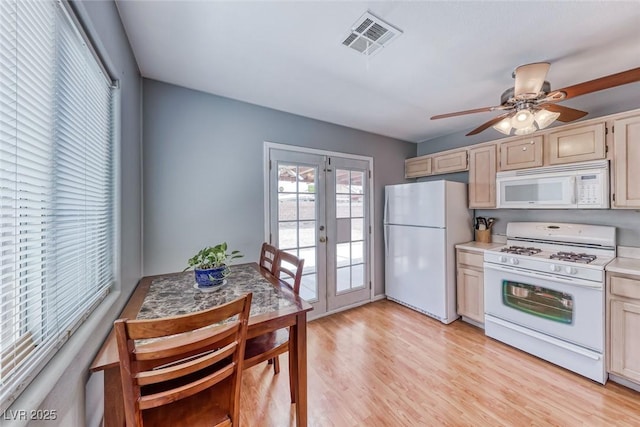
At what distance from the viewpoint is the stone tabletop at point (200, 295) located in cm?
138

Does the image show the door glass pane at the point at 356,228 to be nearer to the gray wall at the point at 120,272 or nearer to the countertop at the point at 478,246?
the countertop at the point at 478,246

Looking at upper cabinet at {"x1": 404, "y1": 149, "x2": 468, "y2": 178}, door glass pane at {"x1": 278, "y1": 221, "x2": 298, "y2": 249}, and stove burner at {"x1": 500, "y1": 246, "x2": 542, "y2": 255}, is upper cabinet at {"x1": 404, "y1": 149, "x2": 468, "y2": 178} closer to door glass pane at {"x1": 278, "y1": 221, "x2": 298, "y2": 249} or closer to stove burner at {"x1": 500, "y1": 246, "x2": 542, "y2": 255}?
stove burner at {"x1": 500, "y1": 246, "x2": 542, "y2": 255}

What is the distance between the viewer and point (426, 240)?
3066 millimetres

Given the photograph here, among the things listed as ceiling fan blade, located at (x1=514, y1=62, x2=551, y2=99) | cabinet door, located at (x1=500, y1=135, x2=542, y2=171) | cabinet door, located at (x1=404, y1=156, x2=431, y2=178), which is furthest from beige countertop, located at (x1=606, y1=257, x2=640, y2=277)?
cabinet door, located at (x1=404, y1=156, x2=431, y2=178)

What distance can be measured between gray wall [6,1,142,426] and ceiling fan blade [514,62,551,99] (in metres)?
2.34

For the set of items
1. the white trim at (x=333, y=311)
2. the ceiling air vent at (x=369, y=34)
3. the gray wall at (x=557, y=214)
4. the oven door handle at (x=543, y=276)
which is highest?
the ceiling air vent at (x=369, y=34)

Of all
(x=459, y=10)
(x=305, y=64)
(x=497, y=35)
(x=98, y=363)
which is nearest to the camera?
(x=98, y=363)

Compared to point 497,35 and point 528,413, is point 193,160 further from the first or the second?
point 528,413

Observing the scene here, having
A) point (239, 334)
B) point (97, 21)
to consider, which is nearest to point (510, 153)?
point (239, 334)

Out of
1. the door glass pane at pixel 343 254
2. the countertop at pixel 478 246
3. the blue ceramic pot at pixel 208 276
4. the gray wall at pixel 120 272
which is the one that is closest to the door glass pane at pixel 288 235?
the door glass pane at pixel 343 254

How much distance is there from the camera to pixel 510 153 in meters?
2.71

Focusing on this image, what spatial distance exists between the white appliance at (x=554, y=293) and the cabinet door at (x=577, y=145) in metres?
0.68

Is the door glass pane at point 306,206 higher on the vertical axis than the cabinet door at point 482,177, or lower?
lower

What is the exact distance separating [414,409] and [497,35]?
251cm
